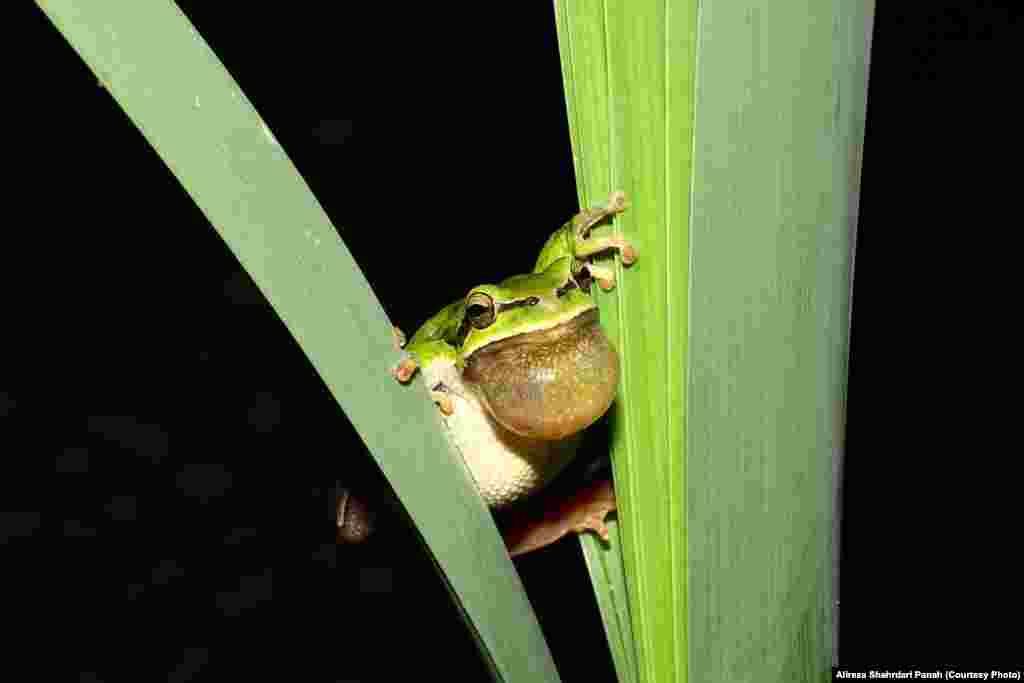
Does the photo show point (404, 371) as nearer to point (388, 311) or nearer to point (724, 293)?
point (724, 293)

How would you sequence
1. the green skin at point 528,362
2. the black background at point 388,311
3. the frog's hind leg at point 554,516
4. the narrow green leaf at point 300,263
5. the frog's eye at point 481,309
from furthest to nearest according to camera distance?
the black background at point 388,311 → the frog's hind leg at point 554,516 → the frog's eye at point 481,309 → the green skin at point 528,362 → the narrow green leaf at point 300,263

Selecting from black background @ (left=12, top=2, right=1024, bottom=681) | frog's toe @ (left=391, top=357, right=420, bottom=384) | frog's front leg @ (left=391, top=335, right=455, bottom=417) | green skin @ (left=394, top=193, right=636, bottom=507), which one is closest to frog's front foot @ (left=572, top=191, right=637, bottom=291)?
green skin @ (left=394, top=193, right=636, bottom=507)

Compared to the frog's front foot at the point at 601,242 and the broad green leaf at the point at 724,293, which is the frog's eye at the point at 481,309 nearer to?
the frog's front foot at the point at 601,242

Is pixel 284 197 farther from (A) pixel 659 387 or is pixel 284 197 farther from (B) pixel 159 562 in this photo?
(B) pixel 159 562

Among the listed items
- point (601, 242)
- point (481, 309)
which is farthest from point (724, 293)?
point (481, 309)

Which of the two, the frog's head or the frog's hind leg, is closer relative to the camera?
the frog's head

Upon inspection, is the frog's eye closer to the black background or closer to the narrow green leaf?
the narrow green leaf

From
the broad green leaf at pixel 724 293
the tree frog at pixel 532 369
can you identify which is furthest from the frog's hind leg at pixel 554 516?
the broad green leaf at pixel 724 293
